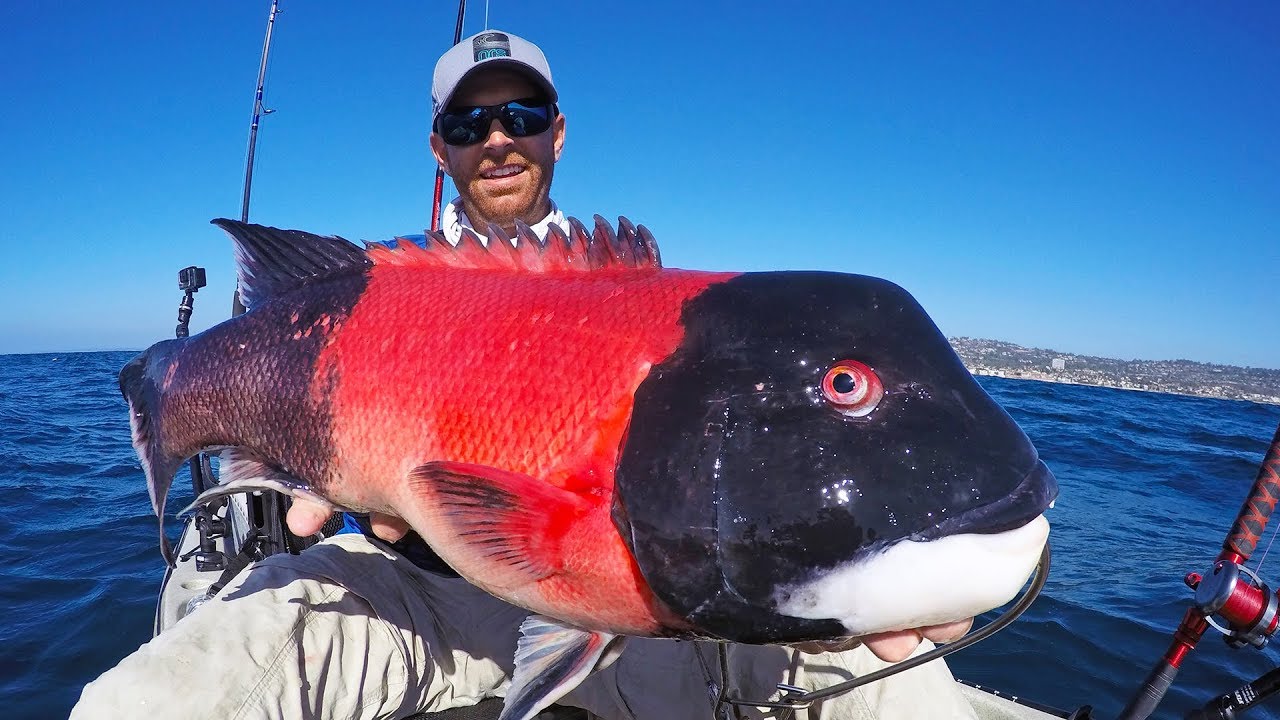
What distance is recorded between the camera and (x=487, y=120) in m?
3.11

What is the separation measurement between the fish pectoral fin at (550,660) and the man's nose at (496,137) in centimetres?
235

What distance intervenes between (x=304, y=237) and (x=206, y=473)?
303 centimetres

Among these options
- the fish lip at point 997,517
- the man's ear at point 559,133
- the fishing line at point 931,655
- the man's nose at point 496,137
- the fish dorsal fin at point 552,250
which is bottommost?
the fishing line at point 931,655

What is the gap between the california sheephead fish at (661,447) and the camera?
1.13 metres

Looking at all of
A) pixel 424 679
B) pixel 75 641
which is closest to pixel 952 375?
pixel 424 679

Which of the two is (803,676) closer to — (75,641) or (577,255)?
(577,255)

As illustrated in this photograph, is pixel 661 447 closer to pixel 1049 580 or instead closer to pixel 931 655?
pixel 931 655

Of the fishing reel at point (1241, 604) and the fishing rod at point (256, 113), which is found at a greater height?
the fishing rod at point (256, 113)

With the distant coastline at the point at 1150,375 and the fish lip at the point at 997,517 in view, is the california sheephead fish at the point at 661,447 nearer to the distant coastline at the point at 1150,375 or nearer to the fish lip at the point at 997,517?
the fish lip at the point at 997,517

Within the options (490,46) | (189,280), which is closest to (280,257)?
(490,46)

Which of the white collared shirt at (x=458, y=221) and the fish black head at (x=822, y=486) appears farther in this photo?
the white collared shirt at (x=458, y=221)

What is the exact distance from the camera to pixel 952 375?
4.15 feet

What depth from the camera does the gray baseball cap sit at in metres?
3.02

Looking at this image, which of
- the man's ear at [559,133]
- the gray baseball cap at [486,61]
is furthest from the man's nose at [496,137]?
the man's ear at [559,133]
